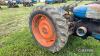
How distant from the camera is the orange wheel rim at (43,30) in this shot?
5.42 meters

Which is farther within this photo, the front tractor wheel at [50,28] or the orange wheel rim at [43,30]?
the orange wheel rim at [43,30]

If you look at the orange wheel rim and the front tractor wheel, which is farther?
the orange wheel rim

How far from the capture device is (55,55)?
5570 mm

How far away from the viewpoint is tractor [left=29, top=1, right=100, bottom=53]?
5.05m

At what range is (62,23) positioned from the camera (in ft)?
16.5

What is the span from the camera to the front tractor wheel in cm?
505

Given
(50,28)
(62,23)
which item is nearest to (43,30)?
(50,28)

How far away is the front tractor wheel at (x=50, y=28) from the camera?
505cm

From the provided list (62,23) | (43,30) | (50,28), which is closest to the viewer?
(62,23)

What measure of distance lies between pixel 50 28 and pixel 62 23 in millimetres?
478

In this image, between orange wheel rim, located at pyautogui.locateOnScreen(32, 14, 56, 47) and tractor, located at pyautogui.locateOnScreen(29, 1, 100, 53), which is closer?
tractor, located at pyautogui.locateOnScreen(29, 1, 100, 53)

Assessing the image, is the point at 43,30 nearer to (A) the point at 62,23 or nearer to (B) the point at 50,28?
(B) the point at 50,28

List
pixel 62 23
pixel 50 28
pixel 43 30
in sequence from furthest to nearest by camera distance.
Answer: pixel 43 30 < pixel 50 28 < pixel 62 23

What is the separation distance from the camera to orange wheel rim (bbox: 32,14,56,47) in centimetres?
542
